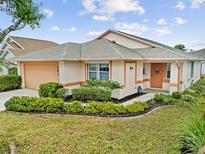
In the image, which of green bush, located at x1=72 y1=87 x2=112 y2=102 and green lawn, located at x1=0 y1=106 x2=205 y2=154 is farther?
green bush, located at x1=72 y1=87 x2=112 y2=102

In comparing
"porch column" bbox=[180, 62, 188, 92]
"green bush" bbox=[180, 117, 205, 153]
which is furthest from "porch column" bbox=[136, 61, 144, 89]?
"green bush" bbox=[180, 117, 205, 153]

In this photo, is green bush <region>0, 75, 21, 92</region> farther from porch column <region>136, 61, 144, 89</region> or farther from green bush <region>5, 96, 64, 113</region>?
porch column <region>136, 61, 144, 89</region>

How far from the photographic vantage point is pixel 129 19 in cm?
1978

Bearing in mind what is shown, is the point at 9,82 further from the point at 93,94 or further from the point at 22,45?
the point at 22,45

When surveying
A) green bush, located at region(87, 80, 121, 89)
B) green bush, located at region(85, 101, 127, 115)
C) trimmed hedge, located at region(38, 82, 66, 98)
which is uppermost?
green bush, located at region(87, 80, 121, 89)

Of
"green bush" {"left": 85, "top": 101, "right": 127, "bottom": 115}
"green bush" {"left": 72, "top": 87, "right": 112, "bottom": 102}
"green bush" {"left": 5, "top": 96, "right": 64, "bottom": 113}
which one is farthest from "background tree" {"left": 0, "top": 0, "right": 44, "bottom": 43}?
"green bush" {"left": 72, "top": 87, "right": 112, "bottom": 102}

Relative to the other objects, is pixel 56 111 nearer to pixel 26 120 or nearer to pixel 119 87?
pixel 26 120

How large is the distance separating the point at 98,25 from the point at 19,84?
488 inches

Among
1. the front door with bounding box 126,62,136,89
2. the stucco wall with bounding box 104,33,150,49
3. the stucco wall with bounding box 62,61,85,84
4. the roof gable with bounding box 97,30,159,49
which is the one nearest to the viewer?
the front door with bounding box 126,62,136,89

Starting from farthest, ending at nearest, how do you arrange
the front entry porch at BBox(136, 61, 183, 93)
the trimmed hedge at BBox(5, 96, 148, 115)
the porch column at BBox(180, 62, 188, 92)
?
1. the porch column at BBox(180, 62, 188, 92)
2. the front entry porch at BBox(136, 61, 183, 93)
3. the trimmed hedge at BBox(5, 96, 148, 115)

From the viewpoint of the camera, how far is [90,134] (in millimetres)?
6340

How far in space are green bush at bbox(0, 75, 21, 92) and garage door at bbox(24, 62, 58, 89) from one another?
0.75m

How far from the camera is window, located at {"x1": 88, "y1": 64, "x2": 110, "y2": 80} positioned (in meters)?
13.6

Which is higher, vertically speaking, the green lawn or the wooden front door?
the wooden front door
